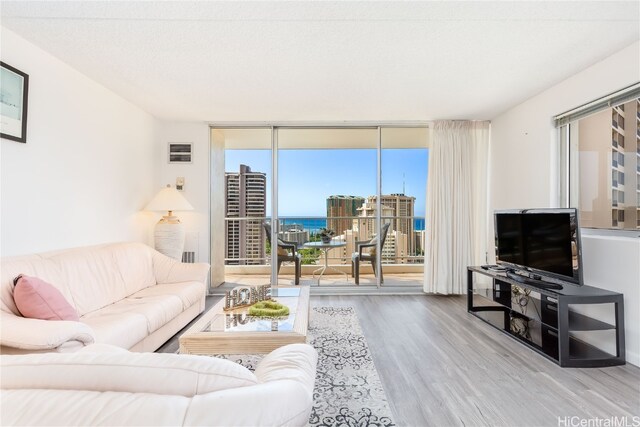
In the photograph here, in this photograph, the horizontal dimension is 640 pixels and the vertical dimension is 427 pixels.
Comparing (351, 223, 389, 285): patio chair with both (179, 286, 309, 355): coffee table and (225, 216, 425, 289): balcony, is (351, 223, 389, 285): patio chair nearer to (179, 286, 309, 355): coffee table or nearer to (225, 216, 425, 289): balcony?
(225, 216, 425, 289): balcony

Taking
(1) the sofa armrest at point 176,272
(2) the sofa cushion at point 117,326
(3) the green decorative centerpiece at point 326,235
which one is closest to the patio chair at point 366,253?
A: (3) the green decorative centerpiece at point 326,235

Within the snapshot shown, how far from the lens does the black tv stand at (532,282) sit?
268cm

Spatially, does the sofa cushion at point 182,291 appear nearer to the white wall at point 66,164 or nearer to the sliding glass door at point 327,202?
the white wall at point 66,164

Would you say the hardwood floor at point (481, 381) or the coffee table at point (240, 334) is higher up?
the coffee table at point (240, 334)

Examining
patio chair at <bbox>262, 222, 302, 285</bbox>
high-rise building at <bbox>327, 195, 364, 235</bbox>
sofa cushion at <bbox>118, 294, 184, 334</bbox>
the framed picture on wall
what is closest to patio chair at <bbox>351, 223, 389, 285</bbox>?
high-rise building at <bbox>327, 195, 364, 235</bbox>

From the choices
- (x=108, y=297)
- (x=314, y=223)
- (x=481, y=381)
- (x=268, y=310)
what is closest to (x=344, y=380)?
(x=268, y=310)

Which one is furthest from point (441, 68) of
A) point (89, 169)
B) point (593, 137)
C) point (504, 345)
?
point (89, 169)

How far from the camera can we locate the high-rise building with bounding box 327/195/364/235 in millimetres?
5477

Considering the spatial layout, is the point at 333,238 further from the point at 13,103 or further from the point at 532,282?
the point at 13,103

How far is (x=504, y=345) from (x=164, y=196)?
13.3 feet

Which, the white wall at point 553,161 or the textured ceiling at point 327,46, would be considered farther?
the white wall at point 553,161

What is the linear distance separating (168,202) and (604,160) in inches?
183

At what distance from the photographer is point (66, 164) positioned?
290 cm

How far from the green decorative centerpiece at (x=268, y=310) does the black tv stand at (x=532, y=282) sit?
211 centimetres
